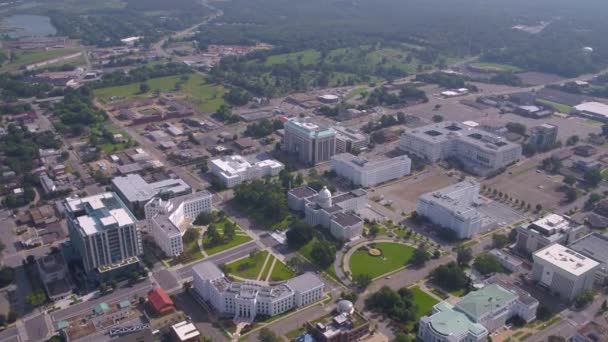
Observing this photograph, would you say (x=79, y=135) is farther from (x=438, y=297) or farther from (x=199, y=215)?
(x=438, y=297)

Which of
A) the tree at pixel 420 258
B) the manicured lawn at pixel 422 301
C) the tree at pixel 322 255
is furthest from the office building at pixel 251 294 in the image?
the tree at pixel 420 258

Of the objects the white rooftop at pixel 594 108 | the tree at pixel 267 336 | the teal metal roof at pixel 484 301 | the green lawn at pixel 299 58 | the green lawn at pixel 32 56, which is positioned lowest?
the green lawn at pixel 299 58

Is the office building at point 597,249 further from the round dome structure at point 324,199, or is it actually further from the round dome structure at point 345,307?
the round dome structure at point 324,199

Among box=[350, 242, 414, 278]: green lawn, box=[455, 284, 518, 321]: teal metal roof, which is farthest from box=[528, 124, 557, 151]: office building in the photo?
box=[455, 284, 518, 321]: teal metal roof

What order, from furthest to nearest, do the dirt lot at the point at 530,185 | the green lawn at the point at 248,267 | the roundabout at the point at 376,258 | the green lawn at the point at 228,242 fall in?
the dirt lot at the point at 530,185
the green lawn at the point at 228,242
the roundabout at the point at 376,258
the green lawn at the point at 248,267

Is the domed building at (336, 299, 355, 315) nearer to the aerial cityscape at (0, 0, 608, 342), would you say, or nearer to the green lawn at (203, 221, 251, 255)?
the aerial cityscape at (0, 0, 608, 342)

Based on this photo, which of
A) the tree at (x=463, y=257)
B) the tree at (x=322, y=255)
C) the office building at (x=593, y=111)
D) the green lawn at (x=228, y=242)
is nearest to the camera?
the tree at (x=322, y=255)
